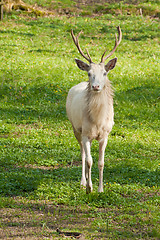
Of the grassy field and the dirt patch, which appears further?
the grassy field

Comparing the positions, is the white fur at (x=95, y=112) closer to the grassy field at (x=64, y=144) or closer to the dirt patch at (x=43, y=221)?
the grassy field at (x=64, y=144)

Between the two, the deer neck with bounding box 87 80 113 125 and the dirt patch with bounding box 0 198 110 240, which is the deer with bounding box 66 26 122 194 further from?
the dirt patch with bounding box 0 198 110 240

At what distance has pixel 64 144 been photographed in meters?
11.4

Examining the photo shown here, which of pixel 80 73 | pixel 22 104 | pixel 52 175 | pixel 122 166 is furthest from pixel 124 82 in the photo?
pixel 52 175

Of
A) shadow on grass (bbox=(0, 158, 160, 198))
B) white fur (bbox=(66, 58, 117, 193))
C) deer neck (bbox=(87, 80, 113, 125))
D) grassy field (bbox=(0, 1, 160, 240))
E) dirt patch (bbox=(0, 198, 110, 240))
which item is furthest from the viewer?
shadow on grass (bbox=(0, 158, 160, 198))

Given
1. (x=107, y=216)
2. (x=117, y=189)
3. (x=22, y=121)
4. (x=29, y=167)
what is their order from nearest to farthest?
(x=107, y=216) → (x=117, y=189) → (x=29, y=167) → (x=22, y=121)

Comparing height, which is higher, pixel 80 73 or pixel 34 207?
pixel 80 73

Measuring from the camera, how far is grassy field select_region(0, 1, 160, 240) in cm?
694

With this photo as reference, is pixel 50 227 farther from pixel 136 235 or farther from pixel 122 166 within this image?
pixel 122 166

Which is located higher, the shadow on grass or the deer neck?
the deer neck

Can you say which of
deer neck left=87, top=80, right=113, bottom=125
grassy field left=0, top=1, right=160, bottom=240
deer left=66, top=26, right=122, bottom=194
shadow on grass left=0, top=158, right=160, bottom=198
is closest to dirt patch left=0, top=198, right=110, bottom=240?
grassy field left=0, top=1, right=160, bottom=240

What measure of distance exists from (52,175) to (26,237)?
117 inches

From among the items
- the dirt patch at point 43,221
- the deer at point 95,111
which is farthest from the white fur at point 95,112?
the dirt patch at point 43,221

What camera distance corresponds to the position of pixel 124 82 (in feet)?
56.1
